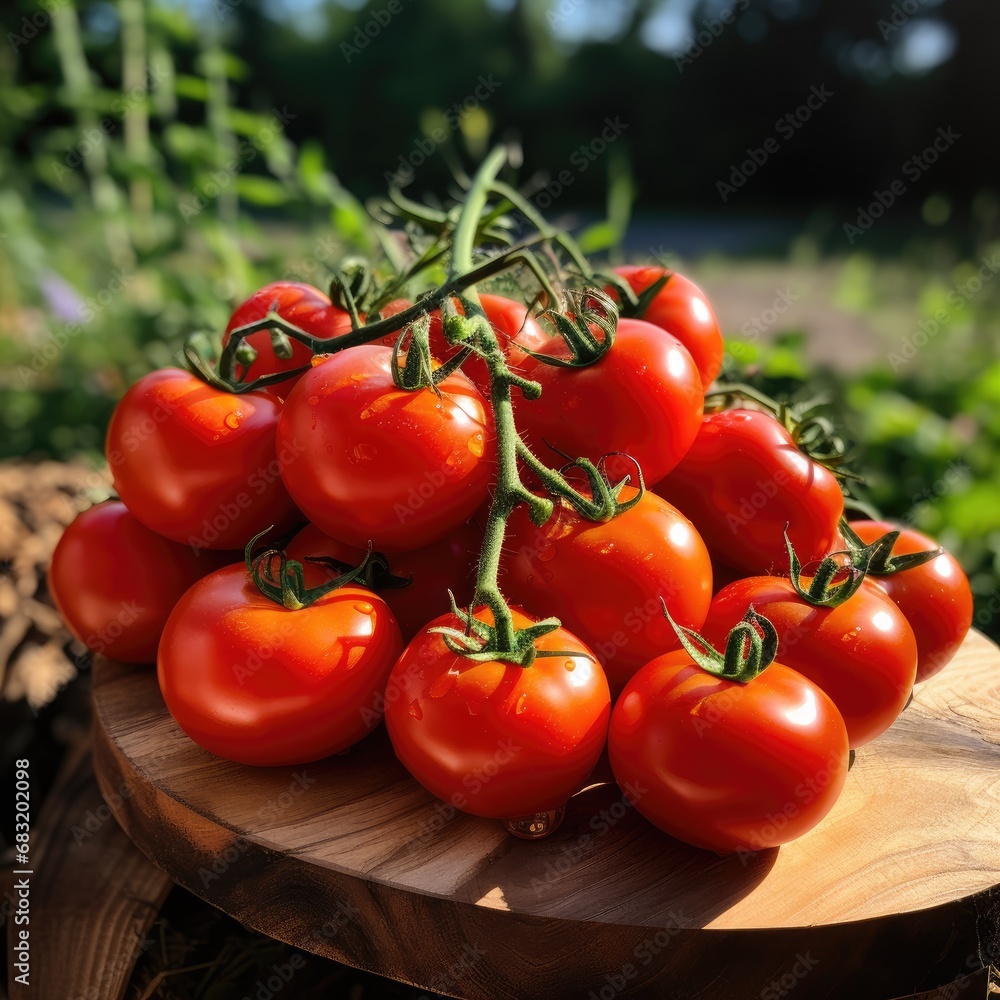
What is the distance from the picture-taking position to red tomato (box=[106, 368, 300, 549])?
1039 millimetres

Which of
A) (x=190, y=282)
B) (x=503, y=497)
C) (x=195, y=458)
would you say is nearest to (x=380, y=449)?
(x=503, y=497)

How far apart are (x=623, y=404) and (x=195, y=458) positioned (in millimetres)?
462

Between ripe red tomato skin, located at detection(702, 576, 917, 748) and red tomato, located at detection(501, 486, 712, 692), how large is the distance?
0.23ft

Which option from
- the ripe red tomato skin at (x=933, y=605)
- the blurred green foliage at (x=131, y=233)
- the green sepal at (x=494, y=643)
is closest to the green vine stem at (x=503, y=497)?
the green sepal at (x=494, y=643)

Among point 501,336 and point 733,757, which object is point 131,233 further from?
point 733,757

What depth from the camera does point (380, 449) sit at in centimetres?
94

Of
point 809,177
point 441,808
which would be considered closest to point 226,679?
point 441,808

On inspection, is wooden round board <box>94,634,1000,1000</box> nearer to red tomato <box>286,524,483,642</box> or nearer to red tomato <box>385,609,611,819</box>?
red tomato <box>385,609,611,819</box>

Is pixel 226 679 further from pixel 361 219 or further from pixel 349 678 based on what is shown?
pixel 361 219

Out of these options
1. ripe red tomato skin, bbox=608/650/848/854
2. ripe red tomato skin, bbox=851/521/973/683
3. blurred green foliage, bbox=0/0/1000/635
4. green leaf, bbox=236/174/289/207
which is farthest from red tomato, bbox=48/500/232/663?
green leaf, bbox=236/174/289/207

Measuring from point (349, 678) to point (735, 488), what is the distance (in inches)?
19.0

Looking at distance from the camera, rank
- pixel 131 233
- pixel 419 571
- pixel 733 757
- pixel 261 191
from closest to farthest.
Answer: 1. pixel 733 757
2. pixel 419 571
3. pixel 261 191
4. pixel 131 233

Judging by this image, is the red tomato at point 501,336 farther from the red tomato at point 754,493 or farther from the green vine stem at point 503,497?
the red tomato at point 754,493

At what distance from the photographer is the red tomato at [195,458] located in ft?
3.41
